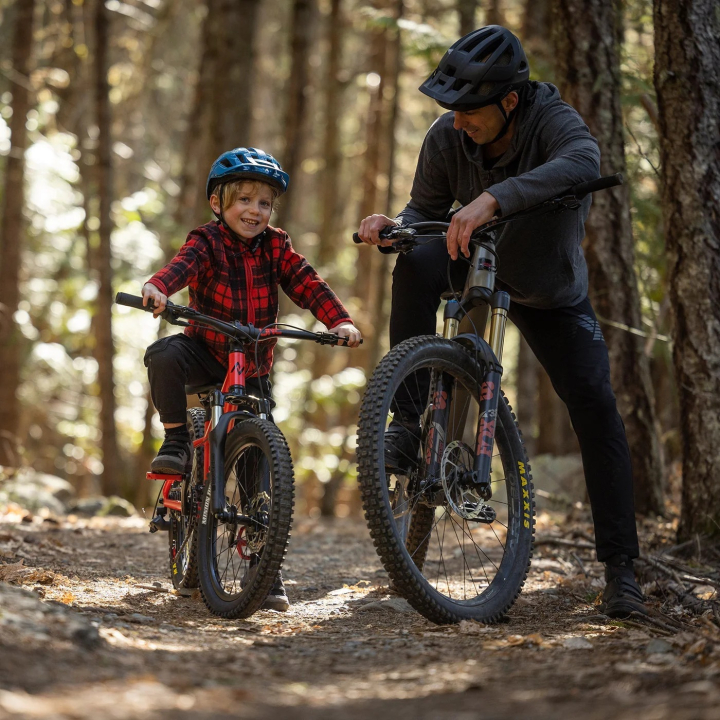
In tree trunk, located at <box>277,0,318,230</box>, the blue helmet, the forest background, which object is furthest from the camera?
tree trunk, located at <box>277,0,318,230</box>

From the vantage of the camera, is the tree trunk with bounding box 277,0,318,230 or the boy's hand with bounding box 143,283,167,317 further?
the tree trunk with bounding box 277,0,318,230

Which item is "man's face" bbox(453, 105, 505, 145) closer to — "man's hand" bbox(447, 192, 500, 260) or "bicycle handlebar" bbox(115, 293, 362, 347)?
"man's hand" bbox(447, 192, 500, 260)

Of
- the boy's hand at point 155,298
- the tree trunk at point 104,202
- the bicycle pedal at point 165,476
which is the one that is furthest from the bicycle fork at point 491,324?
the tree trunk at point 104,202

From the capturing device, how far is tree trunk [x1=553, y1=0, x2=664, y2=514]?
7207 millimetres

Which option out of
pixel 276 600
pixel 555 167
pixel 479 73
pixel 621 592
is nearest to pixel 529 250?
pixel 555 167

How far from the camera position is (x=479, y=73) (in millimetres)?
4070

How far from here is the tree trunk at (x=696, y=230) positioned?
18.3 feet

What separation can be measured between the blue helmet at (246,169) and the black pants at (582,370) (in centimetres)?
81

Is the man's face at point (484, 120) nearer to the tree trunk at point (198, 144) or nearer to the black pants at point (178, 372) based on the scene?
the black pants at point (178, 372)

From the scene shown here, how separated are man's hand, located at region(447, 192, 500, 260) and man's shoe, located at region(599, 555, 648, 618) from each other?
5.63ft

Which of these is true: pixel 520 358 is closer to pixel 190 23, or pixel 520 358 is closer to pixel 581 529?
pixel 581 529

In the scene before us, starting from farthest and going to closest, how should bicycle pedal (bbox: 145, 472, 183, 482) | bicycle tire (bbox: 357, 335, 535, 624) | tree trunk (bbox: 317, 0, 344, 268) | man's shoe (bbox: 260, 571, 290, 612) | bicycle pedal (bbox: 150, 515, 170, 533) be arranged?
tree trunk (bbox: 317, 0, 344, 268)
bicycle pedal (bbox: 150, 515, 170, 533)
bicycle pedal (bbox: 145, 472, 183, 482)
man's shoe (bbox: 260, 571, 290, 612)
bicycle tire (bbox: 357, 335, 535, 624)

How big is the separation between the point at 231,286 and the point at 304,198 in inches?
923

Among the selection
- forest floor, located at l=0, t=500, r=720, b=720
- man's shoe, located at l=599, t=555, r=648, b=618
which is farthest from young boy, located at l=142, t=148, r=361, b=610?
man's shoe, located at l=599, t=555, r=648, b=618
